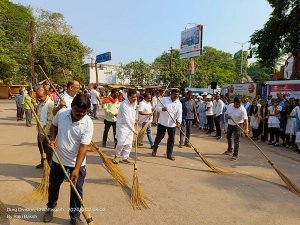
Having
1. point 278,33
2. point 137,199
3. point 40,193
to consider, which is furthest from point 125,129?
point 278,33

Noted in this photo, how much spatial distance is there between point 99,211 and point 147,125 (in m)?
5.26

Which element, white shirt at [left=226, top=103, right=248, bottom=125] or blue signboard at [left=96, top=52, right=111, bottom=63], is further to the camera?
blue signboard at [left=96, top=52, right=111, bottom=63]

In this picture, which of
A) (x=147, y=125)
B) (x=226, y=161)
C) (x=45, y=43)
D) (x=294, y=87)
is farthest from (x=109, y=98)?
(x=45, y=43)

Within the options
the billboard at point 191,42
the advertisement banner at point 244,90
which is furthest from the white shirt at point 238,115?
the billboard at point 191,42

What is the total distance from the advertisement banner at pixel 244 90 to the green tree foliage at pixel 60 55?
2654 centimetres

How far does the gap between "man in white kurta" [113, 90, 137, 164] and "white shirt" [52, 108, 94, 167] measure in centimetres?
336

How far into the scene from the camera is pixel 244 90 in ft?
80.9

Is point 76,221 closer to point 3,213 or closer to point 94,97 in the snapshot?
point 3,213

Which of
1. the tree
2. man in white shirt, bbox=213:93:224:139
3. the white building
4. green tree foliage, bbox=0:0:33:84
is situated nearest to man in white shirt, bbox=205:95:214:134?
man in white shirt, bbox=213:93:224:139

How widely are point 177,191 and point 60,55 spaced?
44.0 meters

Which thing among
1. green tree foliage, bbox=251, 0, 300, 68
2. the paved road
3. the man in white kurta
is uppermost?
green tree foliage, bbox=251, 0, 300, 68

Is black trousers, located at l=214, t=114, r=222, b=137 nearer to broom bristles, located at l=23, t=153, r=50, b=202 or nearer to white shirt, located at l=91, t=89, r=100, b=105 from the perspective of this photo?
white shirt, located at l=91, t=89, r=100, b=105

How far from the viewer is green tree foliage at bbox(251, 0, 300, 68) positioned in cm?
2722

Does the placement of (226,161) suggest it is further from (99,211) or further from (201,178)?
(99,211)
